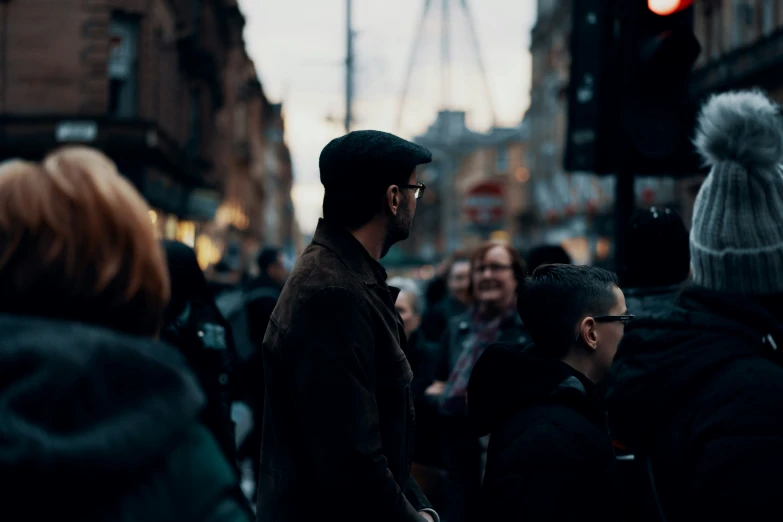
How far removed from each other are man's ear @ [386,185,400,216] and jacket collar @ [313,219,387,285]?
149mm

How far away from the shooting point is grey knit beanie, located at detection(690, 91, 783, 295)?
8.55 ft

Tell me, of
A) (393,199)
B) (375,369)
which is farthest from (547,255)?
(375,369)

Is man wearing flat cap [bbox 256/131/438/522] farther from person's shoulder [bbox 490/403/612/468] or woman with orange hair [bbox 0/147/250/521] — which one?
woman with orange hair [bbox 0/147/250/521]

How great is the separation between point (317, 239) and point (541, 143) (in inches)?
2006

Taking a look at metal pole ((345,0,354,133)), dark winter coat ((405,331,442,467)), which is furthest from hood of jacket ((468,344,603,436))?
metal pole ((345,0,354,133))

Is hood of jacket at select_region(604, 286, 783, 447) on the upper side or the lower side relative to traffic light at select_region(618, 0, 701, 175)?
lower

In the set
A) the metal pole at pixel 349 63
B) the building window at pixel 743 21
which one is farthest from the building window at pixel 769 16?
the metal pole at pixel 349 63

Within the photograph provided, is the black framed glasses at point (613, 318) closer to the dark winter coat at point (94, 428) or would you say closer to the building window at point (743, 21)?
the dark winter coat at point (94, 428)

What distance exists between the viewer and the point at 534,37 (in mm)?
56938

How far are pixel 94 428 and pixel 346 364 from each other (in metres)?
1.21

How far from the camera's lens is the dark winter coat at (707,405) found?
7.25ft

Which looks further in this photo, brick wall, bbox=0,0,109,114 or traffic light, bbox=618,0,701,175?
brick wall, bbox=0,0,109,114

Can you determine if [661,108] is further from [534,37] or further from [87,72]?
[534,37]

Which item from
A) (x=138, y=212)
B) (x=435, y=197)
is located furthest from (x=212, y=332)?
(x=435, y=197)
